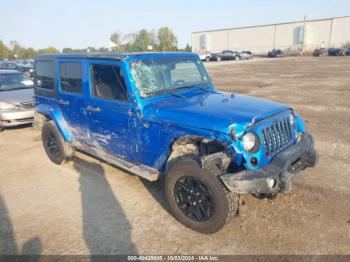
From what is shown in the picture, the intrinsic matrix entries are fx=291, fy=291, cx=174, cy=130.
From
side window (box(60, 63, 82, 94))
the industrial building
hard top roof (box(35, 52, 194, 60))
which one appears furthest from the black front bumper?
the industrial building

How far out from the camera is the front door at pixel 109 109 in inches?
156

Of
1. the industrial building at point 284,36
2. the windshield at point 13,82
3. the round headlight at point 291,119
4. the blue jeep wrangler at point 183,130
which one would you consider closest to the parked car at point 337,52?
the industrial building at point 284,36

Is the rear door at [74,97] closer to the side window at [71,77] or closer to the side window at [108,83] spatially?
the side window at [71,77]

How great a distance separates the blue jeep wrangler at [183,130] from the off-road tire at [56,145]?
0.40 metres

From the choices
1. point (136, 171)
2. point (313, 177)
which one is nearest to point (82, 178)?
point (136, 171)

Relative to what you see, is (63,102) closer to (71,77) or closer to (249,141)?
(71,77)

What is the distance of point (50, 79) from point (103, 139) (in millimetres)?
1897

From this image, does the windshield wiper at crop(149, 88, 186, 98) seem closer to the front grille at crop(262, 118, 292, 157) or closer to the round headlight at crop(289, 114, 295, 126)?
the front grille at crop(262, 118, 292, 157)

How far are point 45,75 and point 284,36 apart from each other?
81.1 m

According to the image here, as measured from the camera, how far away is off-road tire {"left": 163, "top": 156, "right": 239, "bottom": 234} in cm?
312

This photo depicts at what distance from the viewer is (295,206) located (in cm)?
388

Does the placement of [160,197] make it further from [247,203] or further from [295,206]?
[295,206]

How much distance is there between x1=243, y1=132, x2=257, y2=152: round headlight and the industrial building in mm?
72587

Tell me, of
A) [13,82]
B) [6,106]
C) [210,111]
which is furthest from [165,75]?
[13,82]
